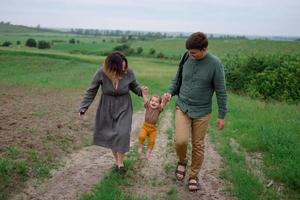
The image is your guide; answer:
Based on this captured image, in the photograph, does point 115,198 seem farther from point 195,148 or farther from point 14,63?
point 14,63

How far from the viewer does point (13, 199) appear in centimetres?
587

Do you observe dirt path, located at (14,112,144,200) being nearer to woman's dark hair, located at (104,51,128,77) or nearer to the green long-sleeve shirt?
woman's dark hair, located at (104,51,128,77)

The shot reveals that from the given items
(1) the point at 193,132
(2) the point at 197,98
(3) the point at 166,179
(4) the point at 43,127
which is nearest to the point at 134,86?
(2) the point at 197,98

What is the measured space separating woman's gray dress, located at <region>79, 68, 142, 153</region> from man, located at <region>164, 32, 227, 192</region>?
0.71 meters

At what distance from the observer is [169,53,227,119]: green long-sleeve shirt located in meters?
6.32

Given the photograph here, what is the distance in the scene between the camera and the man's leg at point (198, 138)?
650cm

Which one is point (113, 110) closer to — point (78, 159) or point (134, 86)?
point (134, 86)

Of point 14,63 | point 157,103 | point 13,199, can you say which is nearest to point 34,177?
point 13,199

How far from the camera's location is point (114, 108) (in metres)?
6.79

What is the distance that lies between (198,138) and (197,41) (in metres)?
1.60

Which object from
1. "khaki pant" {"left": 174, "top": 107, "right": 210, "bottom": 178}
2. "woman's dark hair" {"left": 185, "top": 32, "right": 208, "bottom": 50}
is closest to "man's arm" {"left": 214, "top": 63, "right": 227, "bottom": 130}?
"khaki pant" {"left": 174, "top": 107, "right": 210, "bottom": 178}

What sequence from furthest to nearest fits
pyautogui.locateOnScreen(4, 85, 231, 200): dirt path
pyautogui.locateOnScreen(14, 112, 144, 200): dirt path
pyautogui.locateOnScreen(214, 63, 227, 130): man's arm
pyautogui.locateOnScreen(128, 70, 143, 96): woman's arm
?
pyautogui.locateOnScreen(128, 70, 143, 96): woman's arm → pyautogui.locateOnScreen(4, 85, 231, 200): dirt path → pyautogui.locateOnScreen(214, 63, 227, 130): man's arm → pyautogui.locateOnScreen(14, 112, 144, 200): dirt path

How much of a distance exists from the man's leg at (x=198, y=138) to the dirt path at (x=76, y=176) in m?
1.65

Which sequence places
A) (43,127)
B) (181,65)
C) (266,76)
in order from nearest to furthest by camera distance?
(181,65)
(43,127)
(266,76)
